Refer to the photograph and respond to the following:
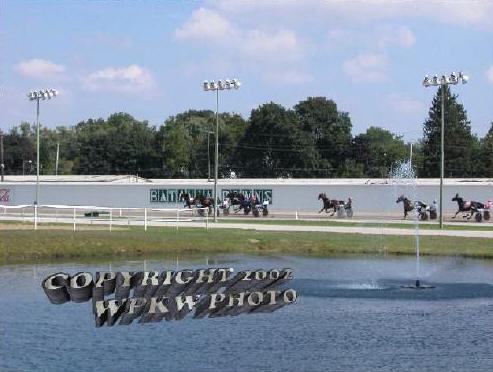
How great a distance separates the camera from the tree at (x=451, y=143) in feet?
384

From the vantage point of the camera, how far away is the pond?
1575 centimetres

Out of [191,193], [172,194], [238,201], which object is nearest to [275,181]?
[191,193]

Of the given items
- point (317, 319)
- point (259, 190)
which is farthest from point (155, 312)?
point (259, 190)

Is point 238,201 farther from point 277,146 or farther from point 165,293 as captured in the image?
point 165,293

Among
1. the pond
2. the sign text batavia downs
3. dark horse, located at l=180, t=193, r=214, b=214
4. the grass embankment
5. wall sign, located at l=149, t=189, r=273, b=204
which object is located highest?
wall sign, located at l=149, t=189, r=273, b=204

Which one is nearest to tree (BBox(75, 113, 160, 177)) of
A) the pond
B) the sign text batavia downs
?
the pond

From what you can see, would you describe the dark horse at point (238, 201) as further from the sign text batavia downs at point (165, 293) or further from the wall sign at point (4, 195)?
the sign text batavia downs at point (165, 293)

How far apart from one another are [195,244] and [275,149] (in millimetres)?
81968

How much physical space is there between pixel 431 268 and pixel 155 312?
744 inches

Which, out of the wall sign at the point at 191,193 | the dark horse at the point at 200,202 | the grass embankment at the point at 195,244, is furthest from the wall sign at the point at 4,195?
the grass embankment at the point at 195,244

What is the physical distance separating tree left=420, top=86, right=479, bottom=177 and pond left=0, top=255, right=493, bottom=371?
9208 cm

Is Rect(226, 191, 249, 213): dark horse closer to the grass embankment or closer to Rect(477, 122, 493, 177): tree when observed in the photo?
Answer: the grass embankment

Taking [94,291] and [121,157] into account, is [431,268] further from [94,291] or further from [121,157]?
[121,157]

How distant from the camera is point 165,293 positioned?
50.7ft
